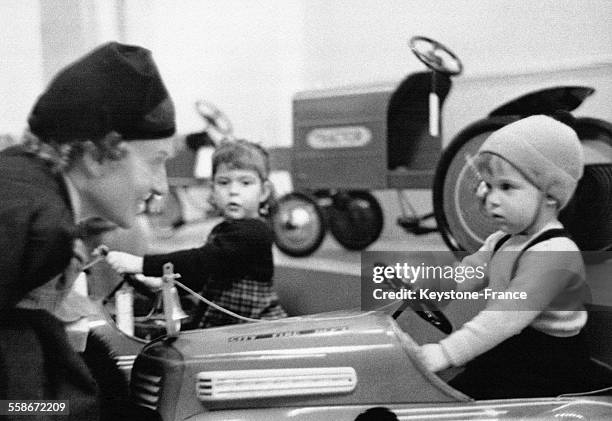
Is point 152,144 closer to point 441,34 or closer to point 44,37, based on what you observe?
point 44,37

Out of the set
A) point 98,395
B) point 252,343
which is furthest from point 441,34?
point 98,395

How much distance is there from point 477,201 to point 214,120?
58 centimetres

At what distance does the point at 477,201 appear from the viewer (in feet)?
2.07

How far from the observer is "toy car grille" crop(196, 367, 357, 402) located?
1.83 ft

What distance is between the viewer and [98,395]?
1.67 ft

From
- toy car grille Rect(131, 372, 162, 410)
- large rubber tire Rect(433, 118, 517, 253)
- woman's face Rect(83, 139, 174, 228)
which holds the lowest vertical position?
toy car grille Rect(131, 372, 162, 410)

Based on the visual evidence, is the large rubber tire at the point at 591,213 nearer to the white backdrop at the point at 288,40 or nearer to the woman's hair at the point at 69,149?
the white backdrop at the point at 288,40

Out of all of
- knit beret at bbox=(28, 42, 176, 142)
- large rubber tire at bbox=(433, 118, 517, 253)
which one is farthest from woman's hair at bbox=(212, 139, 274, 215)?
knit beret at bbox=(28, 42, 176, 142)

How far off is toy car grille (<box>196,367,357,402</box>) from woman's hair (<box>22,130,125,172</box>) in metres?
0.22

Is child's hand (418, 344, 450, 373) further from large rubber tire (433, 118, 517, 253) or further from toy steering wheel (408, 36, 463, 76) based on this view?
toy steering wheel (408, 36, 463, 76)

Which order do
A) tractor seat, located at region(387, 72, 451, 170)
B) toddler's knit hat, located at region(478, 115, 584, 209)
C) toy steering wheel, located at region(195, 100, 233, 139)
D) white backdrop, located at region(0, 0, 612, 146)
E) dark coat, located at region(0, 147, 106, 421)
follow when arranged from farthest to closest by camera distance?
1. tractor seat, located at region(387, 72, 451, 170)
2. toy steering wheel, located at region(195, 100, 233, 139)
3. white backdrop, located at region(0, 0, 612, 146)
4. toddler's knit hat, located at region(478, 115, 584, 209)
5. dark coat, located at region(0, 147, 106, 421)

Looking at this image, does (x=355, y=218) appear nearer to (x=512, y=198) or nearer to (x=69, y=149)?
(x=512, y=198)

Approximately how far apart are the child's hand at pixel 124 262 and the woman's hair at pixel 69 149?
0.58ft

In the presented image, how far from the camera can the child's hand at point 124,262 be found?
63 cm
